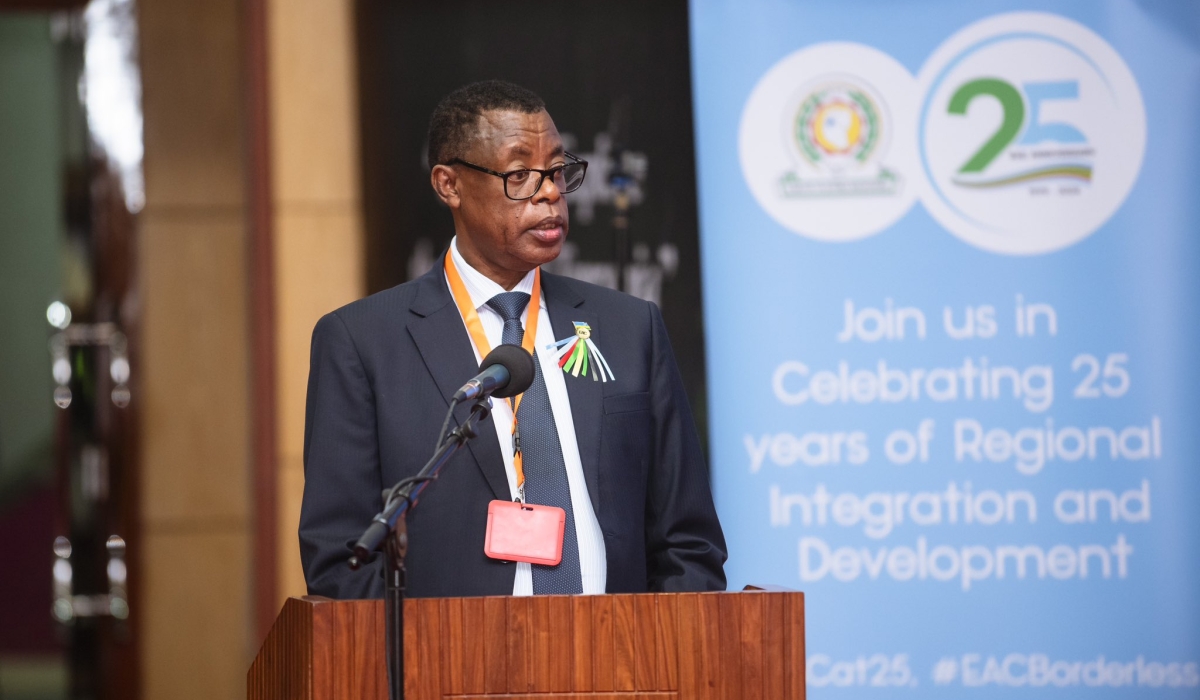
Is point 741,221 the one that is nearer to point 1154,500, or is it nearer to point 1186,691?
point 1154,500

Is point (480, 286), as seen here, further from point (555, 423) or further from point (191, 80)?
point (191, 80)

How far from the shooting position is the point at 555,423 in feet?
7.29

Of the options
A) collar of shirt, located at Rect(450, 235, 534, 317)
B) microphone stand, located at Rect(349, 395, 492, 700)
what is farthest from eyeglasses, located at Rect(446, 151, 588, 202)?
microphone stand, located at Rect(349, 395, 492, 700)

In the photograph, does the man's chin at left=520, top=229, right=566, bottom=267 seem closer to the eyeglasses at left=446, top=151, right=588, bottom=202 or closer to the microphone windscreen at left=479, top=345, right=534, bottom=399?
the eyeglasses at left=446, top=151, right=588, bottom=202

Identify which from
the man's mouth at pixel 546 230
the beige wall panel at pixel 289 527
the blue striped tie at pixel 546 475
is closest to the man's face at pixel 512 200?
the man's mouth at pixel 546 230

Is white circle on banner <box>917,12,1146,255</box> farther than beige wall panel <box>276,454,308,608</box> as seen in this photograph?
No

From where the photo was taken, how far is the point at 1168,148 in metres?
3.74

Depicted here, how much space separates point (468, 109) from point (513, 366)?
0.72 metres

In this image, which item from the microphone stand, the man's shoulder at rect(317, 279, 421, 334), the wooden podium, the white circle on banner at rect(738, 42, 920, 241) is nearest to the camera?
the microphone stand

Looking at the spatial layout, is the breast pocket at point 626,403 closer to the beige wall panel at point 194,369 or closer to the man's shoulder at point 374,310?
the man's shoulder at point 374,310

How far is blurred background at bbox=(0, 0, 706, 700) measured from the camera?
3939mm

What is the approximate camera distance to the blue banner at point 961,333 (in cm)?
365

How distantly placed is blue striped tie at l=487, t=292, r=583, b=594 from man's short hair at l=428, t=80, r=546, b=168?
46cm

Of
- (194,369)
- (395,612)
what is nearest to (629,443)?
(395,612)
